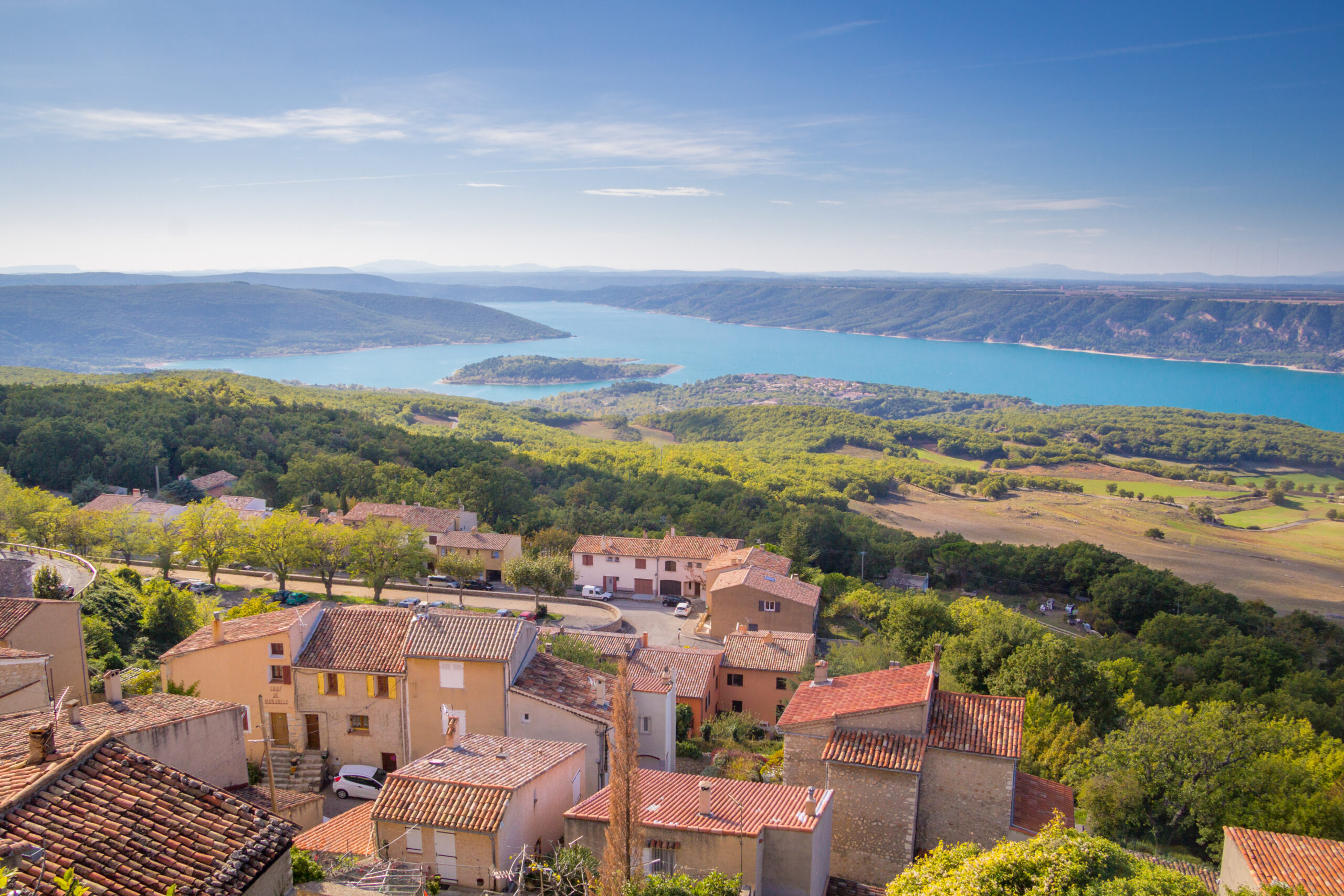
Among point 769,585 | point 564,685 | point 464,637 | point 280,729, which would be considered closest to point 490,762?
point 464,637

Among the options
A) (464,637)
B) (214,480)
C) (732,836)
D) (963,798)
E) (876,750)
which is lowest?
(214,480)

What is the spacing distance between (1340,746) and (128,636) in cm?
3167

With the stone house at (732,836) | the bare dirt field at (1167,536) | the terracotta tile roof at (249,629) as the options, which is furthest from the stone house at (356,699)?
the bare dirt field at (1167,536)

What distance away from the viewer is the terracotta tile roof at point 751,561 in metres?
39.0

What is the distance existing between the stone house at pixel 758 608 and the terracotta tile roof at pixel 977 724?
2068 cm

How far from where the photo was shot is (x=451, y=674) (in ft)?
49.6

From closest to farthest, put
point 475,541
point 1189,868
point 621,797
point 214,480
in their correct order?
1. point 621,797
2. point 1189,868
3. point 475,541
4. point 214,480

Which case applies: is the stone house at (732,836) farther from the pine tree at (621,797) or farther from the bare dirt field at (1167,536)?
the bare dirt field at (1167,536)

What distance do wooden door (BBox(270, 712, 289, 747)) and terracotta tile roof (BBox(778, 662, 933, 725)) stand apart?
930 centimetres

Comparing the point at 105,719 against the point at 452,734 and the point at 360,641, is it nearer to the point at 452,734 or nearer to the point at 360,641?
the point at 452,734

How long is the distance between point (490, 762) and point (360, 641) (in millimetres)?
5733

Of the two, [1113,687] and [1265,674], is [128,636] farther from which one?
[1265,674]

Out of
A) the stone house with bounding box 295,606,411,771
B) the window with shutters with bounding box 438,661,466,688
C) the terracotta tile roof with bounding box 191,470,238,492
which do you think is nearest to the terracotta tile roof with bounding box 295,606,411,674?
the stone house with bounding box 295,606,411,771

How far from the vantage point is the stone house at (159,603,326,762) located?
1592 cm
